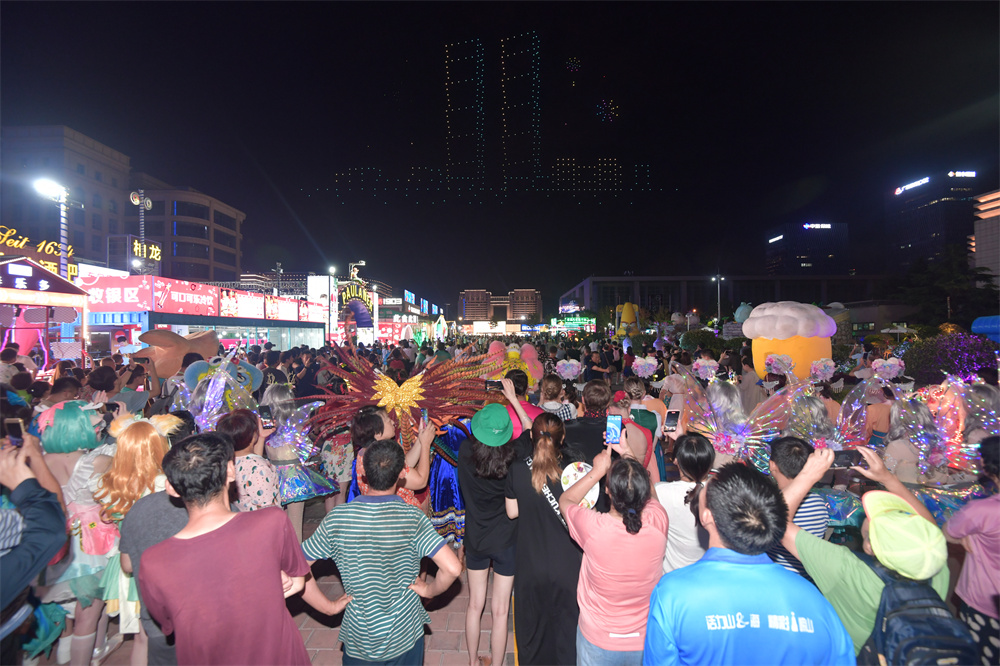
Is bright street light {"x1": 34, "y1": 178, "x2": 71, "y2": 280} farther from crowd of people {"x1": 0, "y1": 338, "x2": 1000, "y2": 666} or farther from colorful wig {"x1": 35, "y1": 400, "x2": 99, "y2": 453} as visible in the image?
colorful wig {"x1": 35, "y1": 400, "x2": 99, "y2": 453}

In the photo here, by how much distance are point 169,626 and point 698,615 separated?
2049 millimetres

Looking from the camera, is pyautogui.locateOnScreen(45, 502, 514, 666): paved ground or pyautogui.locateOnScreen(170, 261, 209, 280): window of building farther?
pyautogui.locateOnScreen(170, 261, 209, 280): window of building

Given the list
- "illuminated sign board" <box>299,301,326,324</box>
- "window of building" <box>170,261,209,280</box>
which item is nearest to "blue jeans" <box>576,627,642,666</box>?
"illuminated sign board" <box>299,301,326,324</box>

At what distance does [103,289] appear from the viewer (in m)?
14.6

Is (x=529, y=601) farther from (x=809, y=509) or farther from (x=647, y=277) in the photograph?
(x=647, y=277)

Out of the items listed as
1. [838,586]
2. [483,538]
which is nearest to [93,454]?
[483,538]

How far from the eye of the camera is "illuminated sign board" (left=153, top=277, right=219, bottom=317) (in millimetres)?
14547

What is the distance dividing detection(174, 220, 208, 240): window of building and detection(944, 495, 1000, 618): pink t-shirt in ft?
230

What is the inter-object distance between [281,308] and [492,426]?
21616 millimetres

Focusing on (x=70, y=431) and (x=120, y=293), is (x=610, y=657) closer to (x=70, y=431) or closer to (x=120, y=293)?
(x=70, y=431)

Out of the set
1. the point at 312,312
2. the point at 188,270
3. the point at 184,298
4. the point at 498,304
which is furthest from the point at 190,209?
the point at 498,304

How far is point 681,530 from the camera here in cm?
272

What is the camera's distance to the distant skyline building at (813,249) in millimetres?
135500

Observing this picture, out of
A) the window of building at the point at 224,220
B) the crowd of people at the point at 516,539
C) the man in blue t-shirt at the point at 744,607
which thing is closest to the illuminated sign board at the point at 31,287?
the crowd of people at the point at 516,539
